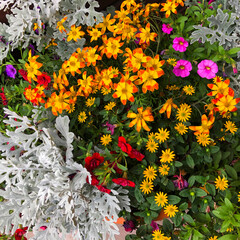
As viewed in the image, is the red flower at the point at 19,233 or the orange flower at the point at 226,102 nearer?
the orange flower at the point at 226,102

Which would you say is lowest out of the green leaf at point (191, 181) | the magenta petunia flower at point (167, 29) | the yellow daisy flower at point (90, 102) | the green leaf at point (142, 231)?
the green leaf at point (142, 231)

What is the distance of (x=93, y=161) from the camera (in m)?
0.59

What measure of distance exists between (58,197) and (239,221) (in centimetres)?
41

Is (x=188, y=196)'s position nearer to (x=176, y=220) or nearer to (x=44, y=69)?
(x=176, y=220)

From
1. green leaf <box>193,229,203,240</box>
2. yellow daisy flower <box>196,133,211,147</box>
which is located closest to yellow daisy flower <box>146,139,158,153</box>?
yellow daisy flower <box>196,133,211,147</box>

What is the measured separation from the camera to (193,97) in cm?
70

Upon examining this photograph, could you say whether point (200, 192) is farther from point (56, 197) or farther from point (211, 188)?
point (56, 197)

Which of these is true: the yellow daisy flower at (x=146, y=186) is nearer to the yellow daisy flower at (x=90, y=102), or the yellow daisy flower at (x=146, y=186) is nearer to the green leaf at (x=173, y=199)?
the green leaf at (x=173, y=199)

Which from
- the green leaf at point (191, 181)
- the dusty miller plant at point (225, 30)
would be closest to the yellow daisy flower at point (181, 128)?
the green leaf at point (191, 181)

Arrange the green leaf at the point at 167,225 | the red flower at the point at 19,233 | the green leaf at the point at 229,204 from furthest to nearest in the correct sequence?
the red flower at the point at 19,233
the green leaf at the point at 167,225
the green leaf at the point at 229,204

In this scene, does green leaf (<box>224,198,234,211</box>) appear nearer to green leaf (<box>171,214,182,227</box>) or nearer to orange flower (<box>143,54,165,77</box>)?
green leaf (<box>171,214,182,227</box>)

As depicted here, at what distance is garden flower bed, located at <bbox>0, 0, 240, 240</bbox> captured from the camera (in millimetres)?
611

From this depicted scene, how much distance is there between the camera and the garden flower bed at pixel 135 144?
61cm

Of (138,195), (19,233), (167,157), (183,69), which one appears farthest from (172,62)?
(19,233)
